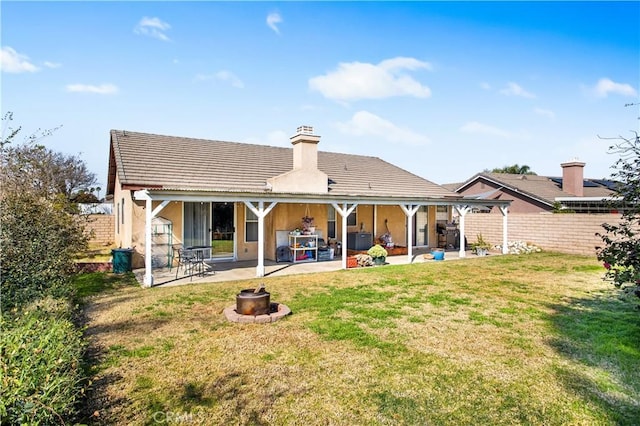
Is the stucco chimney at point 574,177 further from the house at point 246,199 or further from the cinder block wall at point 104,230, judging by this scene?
the cinder block wall at point 104,230

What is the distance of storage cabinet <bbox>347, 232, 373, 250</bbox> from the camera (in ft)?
48.9

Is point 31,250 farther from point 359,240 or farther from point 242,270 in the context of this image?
point 359,240

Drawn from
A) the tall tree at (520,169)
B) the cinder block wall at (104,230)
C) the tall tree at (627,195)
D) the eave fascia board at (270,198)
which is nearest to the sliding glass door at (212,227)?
the eave fascia board at (270,198)

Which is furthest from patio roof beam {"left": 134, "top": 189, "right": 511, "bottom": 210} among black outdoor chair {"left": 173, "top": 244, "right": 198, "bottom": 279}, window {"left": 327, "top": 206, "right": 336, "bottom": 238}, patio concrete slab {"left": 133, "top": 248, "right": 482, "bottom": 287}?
window {"left": 327, "top": 206, "right": 336, "bottom": 238}

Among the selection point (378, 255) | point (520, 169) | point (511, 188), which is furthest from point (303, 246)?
point (520, 169)

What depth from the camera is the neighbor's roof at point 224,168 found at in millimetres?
12102

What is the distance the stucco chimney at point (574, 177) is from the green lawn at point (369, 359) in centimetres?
1811

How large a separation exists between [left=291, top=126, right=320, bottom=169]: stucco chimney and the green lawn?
6307 millimetres

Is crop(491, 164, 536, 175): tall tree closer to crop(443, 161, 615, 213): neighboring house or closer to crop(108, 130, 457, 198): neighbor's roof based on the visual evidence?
crop(443, 161, 615, 213): neighboring house

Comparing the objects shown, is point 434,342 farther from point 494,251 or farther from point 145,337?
point 494,251

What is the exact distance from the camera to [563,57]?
12727 millimetres

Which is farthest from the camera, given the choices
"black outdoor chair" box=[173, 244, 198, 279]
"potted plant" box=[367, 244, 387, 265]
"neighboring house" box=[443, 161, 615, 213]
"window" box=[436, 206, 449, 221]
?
"neighboring house" box=[443, 161, 615, 213]

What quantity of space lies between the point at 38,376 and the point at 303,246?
10284 millimetres

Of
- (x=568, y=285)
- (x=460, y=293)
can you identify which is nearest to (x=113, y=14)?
(x=460, y=293)
